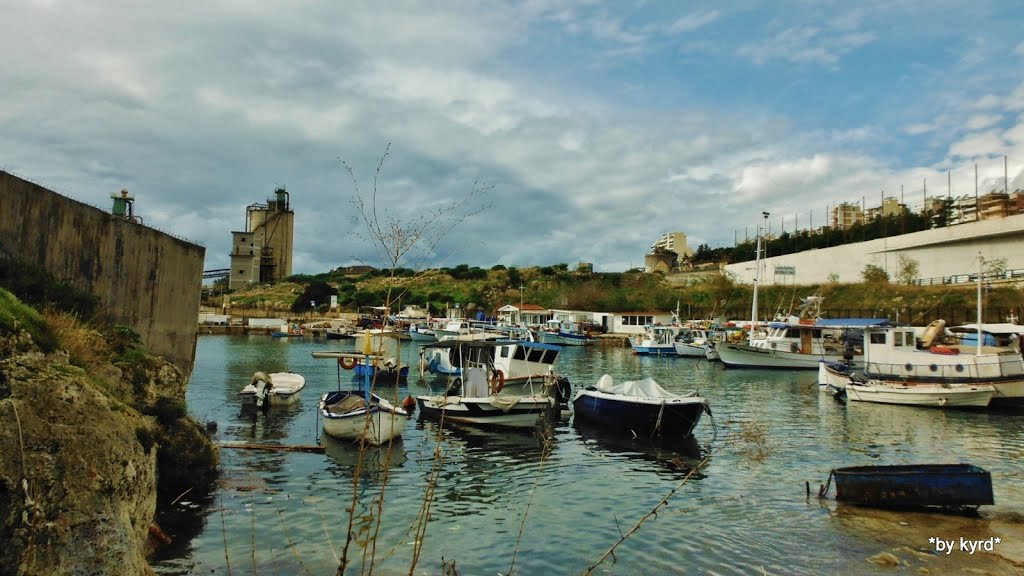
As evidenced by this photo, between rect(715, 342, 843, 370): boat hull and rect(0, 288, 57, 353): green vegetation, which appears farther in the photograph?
rect(715, 342, 843, 370): boat hull

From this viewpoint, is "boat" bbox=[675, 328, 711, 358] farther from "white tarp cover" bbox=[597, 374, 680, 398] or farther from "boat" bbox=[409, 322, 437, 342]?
"white tarp cover" bbox=[597, 374, 680, 398]

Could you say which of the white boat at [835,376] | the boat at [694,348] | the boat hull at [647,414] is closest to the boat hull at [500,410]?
the boat hull at [647,414]

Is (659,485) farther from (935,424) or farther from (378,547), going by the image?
(935,424)

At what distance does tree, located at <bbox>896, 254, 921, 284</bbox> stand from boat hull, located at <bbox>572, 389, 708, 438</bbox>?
6578 centimetres

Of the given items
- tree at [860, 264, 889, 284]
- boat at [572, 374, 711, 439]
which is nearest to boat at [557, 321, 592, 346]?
tree at [860, 264, 889, 284]

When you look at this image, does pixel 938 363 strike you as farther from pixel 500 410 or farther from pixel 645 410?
pixel 500 410

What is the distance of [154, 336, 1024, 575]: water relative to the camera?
32.7ft

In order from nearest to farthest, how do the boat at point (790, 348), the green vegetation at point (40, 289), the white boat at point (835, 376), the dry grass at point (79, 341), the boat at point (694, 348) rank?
the dry grass at point (79, 341) → the green vegetation at point (40, 289) → the white boat at point (835, 376) → the boat at point (790, 348) → the boat at point (694, 348)

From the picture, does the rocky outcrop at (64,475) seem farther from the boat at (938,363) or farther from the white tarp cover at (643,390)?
the boat at (938,363)

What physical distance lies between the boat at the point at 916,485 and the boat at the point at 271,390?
18937 mm

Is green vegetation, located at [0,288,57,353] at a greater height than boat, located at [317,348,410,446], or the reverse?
green vegetation, located at [0,288,57,353]

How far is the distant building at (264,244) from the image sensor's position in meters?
111

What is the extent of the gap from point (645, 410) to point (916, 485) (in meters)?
8.50

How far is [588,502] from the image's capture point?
1323 cm
